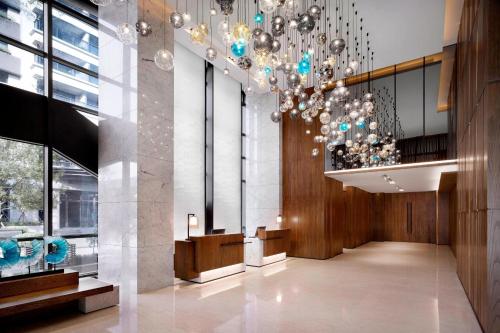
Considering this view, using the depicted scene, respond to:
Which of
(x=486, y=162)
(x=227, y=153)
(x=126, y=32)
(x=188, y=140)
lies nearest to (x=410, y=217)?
(x=227, y=153)

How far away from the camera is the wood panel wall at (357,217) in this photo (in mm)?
12898

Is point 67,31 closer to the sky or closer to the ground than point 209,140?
closer to the sky

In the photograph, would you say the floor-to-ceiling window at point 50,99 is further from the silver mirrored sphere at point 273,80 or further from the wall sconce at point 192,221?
the silver mirrored sphere at point 273,80

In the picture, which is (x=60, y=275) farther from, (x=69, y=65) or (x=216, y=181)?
(x=216, y=181)

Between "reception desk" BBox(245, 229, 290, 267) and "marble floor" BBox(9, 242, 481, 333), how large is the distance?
2.93ft

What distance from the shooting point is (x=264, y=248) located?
894 cm

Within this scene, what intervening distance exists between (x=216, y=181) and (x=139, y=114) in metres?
4.05

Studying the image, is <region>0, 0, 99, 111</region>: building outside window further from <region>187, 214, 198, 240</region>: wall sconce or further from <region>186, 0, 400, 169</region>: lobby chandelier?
<region>187, 214, 198, 240</region>: wall sconce

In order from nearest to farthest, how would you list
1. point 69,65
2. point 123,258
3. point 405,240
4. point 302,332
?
point 302,332
point 123,258
point 69,65
point 405,240

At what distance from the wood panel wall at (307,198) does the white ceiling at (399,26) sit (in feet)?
9.94

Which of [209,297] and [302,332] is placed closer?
[302,332]

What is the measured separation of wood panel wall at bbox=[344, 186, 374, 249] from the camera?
508 inches

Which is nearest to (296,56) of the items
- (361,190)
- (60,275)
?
(60,275)

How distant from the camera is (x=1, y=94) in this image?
536 cm
